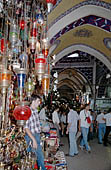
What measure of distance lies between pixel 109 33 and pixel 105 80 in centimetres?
650

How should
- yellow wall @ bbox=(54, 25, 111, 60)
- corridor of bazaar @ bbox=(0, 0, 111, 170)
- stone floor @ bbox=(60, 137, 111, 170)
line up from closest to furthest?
1. corridor of bazaar @ bbox=(0, 0, 111, 170)
2. stone floor @ bbox=(60, 137, 111, 170)
3. yellow wall @ bbox=(54, 25, 111, 60)

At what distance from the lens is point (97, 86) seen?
1315cm

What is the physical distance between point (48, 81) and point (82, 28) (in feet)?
19.2

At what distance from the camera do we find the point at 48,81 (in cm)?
270

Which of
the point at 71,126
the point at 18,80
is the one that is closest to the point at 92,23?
the point at 71,126

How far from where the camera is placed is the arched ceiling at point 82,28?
5.84 meters

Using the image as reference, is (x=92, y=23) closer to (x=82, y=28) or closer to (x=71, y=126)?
(x=82, y=28)

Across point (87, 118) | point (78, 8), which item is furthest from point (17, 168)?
point (78, 8)

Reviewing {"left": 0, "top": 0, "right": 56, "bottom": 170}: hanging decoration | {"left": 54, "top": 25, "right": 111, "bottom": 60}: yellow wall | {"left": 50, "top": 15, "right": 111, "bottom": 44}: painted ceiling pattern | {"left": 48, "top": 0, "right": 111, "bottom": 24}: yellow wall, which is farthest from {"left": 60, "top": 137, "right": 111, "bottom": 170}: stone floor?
{"left": 54, "top": 25, "right": 111, "bottom": 60}: yellow wall

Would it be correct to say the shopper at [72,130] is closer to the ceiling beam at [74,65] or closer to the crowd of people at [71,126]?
the crowd of people at [71,126]

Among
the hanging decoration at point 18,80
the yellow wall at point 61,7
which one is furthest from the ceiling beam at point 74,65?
the hanging decoration at point 18,80

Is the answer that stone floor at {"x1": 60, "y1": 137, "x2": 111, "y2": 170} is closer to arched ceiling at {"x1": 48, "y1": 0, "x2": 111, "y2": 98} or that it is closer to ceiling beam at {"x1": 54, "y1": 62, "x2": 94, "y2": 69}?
arched ceiling at {"x1": 48, "y1": 0, "x2": 111, "y2": 98}

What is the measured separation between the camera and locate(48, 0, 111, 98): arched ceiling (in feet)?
19.2

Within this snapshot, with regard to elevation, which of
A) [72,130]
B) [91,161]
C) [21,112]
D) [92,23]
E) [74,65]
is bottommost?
[91,161]
